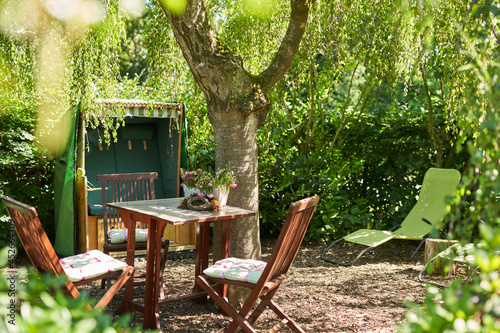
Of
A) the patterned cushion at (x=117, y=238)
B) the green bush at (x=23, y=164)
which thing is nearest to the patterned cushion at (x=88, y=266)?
the patterned cushion at (x=117, y=238)

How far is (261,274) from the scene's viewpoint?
310cm

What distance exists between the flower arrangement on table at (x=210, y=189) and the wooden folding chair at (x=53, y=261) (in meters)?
0.75

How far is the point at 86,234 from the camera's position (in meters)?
5.75

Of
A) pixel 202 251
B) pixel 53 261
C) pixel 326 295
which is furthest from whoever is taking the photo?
pixel 326 295

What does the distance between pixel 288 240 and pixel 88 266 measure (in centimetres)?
130

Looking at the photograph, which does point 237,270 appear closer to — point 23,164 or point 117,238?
point 117,238

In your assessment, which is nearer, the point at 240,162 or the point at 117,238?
the point at 240,162

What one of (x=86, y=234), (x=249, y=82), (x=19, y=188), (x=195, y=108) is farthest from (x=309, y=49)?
(x=19, y=188)

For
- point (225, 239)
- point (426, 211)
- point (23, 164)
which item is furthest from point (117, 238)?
point (426, 211)

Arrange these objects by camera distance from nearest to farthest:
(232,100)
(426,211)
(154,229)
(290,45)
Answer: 1. (154,229)
2. (232,100)
3. (290,45)
4. (426,211)

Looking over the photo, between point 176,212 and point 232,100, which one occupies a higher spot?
point 232,100

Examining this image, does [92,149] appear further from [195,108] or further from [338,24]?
[338,24]

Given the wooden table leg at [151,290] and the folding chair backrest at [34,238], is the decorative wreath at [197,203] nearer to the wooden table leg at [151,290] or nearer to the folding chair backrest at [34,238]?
the wooden table leg at [151,290]

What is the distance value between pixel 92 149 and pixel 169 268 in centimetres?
240
